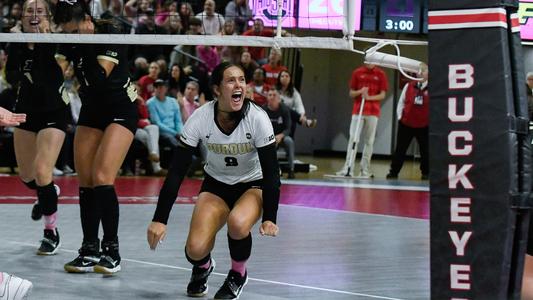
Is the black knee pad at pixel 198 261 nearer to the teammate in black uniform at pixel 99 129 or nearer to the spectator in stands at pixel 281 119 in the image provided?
the teammate in black uniform at pixel 99 129

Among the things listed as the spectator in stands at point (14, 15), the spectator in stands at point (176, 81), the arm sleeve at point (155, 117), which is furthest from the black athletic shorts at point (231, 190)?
the spectator in stands at point (176, 81)

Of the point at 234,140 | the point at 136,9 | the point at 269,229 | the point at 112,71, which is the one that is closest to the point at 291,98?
the point at 136,9

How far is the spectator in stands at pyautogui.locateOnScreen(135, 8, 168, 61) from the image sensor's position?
1515cm

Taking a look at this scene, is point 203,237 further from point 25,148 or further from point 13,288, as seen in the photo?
point 25,148

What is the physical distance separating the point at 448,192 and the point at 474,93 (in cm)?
51

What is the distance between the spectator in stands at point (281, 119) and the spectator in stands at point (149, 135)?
5.90ft

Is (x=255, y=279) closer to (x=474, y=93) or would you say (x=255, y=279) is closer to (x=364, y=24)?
(x=474, y=93)

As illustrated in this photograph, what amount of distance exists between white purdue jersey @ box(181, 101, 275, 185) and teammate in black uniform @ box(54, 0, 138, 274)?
2.92ft

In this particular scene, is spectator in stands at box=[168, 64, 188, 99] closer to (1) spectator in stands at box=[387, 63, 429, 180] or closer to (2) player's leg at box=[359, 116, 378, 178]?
(2) player's leg at box=[359, 116, 378, 178]

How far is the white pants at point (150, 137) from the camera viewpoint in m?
15.4

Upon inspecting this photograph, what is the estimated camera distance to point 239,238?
6457 mm

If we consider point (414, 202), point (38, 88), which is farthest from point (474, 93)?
point (414, 202)

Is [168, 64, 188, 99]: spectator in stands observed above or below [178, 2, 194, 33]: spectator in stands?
below

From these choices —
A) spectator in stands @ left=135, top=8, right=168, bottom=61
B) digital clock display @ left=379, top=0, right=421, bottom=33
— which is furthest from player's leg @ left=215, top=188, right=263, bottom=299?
digital clock display @ left=379, top=0, right=421, bottom=33
